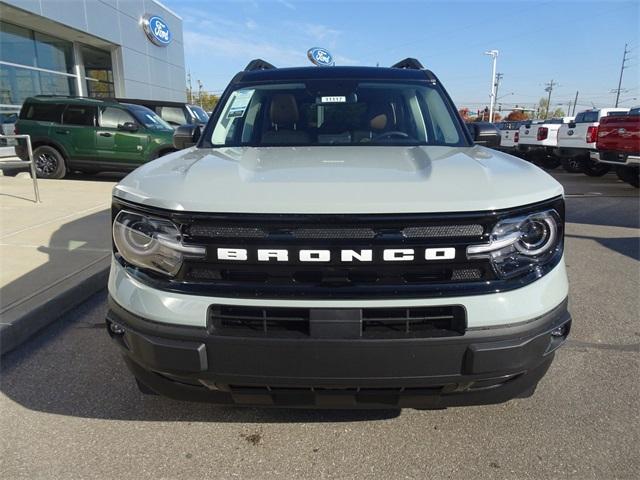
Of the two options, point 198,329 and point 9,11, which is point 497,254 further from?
point 9,11

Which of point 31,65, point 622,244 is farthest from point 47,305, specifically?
point 31,65

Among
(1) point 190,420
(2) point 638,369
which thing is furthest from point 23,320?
(2) point 638,369

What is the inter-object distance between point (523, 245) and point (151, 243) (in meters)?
1.49

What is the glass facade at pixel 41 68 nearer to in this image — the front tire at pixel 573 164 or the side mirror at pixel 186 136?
the side mirror at pixel 186 136

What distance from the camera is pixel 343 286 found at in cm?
177

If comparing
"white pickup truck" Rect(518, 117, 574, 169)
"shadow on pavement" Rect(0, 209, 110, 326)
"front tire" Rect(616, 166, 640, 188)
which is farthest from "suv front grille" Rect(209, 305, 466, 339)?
"white pickup truck" Rect(518, 117, 574, 169)

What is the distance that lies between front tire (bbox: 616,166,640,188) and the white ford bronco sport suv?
1097cm

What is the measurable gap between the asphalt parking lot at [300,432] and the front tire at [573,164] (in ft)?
37.6

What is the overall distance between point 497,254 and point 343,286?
0.61m

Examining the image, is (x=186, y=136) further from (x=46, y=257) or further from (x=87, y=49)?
(x=87, y=49)

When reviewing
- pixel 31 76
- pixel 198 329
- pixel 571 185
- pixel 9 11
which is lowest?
pixel 571 185

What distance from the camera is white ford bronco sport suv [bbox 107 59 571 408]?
1.74 m

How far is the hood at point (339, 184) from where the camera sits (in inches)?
68.8

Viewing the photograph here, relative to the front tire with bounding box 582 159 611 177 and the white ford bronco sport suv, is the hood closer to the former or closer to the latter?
the white ford bronco sport suv
